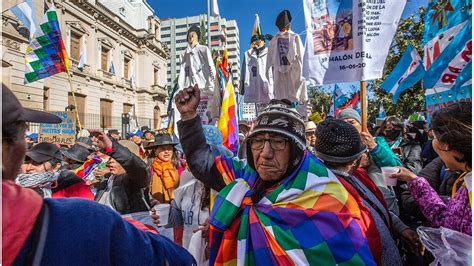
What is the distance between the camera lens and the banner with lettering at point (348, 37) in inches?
135

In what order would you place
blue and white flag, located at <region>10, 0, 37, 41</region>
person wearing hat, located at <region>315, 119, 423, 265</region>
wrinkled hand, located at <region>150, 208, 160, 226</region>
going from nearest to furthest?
person wearing hat, located at <region>315, 119, 423, 265</region>, wrinkled hand, located at <region>150, 208, 160, 226</region>, blue and white flag, located at <region>10, 0, 37, 41</region>

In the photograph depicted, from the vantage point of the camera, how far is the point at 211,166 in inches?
92.7

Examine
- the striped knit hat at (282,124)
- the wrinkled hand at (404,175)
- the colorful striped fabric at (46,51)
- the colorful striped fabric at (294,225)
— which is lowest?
the colorful striped fabric at (294,225)

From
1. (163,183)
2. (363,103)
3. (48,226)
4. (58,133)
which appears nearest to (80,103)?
(58,133)

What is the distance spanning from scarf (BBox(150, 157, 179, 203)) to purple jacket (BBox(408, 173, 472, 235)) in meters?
2.71

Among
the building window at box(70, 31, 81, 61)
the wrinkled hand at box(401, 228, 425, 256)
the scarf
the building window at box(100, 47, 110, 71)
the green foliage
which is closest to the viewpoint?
the wrinkled hand at box(401, 228, 425, 256)

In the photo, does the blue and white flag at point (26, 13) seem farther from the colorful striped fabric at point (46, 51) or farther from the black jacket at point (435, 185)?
the black jacket at point (435, 185)

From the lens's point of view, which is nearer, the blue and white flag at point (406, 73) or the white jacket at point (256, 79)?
the blue and white flag at point (406, 73)

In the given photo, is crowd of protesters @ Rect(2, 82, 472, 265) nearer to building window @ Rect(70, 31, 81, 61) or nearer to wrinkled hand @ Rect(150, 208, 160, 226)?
wrinkled hand @ Rect(150, 208, 160, 226)

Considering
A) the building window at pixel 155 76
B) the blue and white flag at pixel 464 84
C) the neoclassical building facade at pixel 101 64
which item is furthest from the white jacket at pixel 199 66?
the building window at pixel 155 76

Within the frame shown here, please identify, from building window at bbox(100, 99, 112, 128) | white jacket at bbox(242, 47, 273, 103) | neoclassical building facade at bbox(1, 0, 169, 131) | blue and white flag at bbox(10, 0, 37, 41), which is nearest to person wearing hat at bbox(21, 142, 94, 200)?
white jacket at bbox(242, 47, 273, 103)

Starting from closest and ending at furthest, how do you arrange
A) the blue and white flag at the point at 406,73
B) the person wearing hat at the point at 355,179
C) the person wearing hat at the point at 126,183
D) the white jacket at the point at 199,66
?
the person wearing hat at the point at 355,179 < the person wearing hat at the point at 126,183 < the blue and white flag at the point at 406,73 < the white jacket at the point at 199,66

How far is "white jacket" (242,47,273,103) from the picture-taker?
22.1 ft

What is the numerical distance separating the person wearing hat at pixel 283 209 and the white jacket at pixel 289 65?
11.6ft
